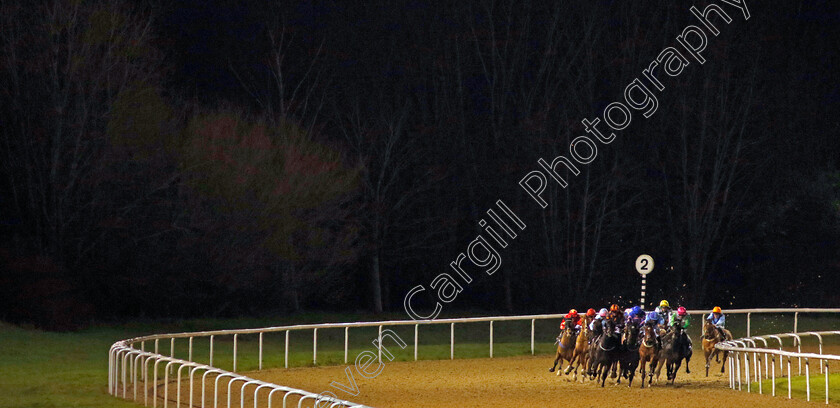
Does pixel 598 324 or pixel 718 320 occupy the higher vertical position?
pixel 718 320

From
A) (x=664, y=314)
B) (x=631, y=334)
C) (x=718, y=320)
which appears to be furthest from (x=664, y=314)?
(x=631, y=334)

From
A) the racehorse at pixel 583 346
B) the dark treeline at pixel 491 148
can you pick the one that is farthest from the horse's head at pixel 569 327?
Answer: the dark treeline at pixel 491 148

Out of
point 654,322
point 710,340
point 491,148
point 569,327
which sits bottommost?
point 710,340

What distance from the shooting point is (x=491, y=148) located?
40.2 meters

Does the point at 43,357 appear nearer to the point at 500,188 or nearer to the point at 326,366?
the point at 326,366

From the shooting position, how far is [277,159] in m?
32.7

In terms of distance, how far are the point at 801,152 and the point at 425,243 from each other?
522 inches

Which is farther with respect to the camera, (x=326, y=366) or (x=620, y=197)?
(x=620, y=197)

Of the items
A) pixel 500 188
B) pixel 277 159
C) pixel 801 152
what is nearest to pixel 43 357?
pixel 277 159

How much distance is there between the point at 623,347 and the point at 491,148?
953 inches

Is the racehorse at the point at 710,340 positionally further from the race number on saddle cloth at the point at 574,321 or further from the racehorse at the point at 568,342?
the racehorse at the point at 568,342

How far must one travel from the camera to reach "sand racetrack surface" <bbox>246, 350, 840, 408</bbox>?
14.4 meters

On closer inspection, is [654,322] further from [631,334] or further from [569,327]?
[569,327]

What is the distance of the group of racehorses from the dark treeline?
48.9ft
